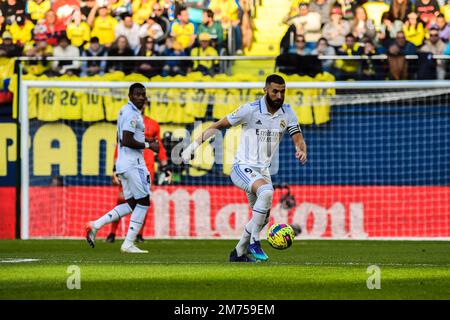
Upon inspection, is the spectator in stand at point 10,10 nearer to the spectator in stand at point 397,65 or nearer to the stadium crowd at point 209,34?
the stadium crowd at point 209,34

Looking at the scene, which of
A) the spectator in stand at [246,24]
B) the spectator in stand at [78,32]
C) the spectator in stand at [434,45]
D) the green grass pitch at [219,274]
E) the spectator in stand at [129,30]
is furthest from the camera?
the spectator in stand at [78,32]

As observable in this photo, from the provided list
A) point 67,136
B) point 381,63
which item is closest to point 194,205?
point 67,136

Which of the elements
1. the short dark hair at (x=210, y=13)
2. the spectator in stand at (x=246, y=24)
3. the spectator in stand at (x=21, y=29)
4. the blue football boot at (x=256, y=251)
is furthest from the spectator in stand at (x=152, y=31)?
the blue football boot at (x=256, y=251)

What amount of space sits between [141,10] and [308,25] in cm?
388

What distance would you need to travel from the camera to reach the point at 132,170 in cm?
1546

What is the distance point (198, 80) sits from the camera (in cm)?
2350

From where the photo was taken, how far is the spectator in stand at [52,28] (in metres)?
25.0

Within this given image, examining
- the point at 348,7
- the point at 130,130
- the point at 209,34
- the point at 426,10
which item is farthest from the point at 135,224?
the point at 426,10

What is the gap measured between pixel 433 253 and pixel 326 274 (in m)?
5.11

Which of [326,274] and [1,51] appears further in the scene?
[1,51]

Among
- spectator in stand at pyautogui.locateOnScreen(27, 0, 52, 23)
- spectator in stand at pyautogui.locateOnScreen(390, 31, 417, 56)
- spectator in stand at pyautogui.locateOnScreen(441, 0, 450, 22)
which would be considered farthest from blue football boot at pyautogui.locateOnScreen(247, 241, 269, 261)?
spectator in stand at pyautogui.locateOnScreen(27, 0, 52, 23)

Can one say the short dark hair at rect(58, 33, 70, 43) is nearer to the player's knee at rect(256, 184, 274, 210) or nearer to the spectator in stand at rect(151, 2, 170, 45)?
the spectator in stand at rect(151, 2, 170, 45)

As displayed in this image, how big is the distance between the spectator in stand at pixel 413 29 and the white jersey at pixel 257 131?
12008 millimetres
